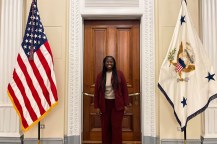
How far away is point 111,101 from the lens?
3592 millimetres

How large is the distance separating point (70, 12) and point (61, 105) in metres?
1.43

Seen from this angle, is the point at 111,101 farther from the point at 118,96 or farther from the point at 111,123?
the point at 111,123

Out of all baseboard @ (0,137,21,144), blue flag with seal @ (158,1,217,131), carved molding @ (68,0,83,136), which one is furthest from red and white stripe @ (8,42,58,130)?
blue flag with seal @ (158,1,217,131)

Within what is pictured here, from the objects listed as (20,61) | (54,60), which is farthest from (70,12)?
(20,61)

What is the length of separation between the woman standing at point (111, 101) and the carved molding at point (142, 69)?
1.41 ft

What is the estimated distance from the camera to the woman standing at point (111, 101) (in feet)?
11.7

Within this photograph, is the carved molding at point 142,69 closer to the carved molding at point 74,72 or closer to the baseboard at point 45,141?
the carved molding at point 74,72

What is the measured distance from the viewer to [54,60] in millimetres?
3846

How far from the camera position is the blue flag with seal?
133 inches

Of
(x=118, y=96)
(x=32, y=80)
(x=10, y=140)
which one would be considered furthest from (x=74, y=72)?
→ (x=10, y=140)

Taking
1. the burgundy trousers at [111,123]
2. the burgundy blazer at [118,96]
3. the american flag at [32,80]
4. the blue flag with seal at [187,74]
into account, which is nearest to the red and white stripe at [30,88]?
the american flag at [32,80]

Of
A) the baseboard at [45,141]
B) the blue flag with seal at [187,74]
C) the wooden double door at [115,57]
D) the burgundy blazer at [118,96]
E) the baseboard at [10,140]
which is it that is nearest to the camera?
the blue flag with seal at [187,74]

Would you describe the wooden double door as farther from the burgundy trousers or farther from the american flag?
the american flag

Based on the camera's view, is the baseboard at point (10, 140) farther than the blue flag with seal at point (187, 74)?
Yes
